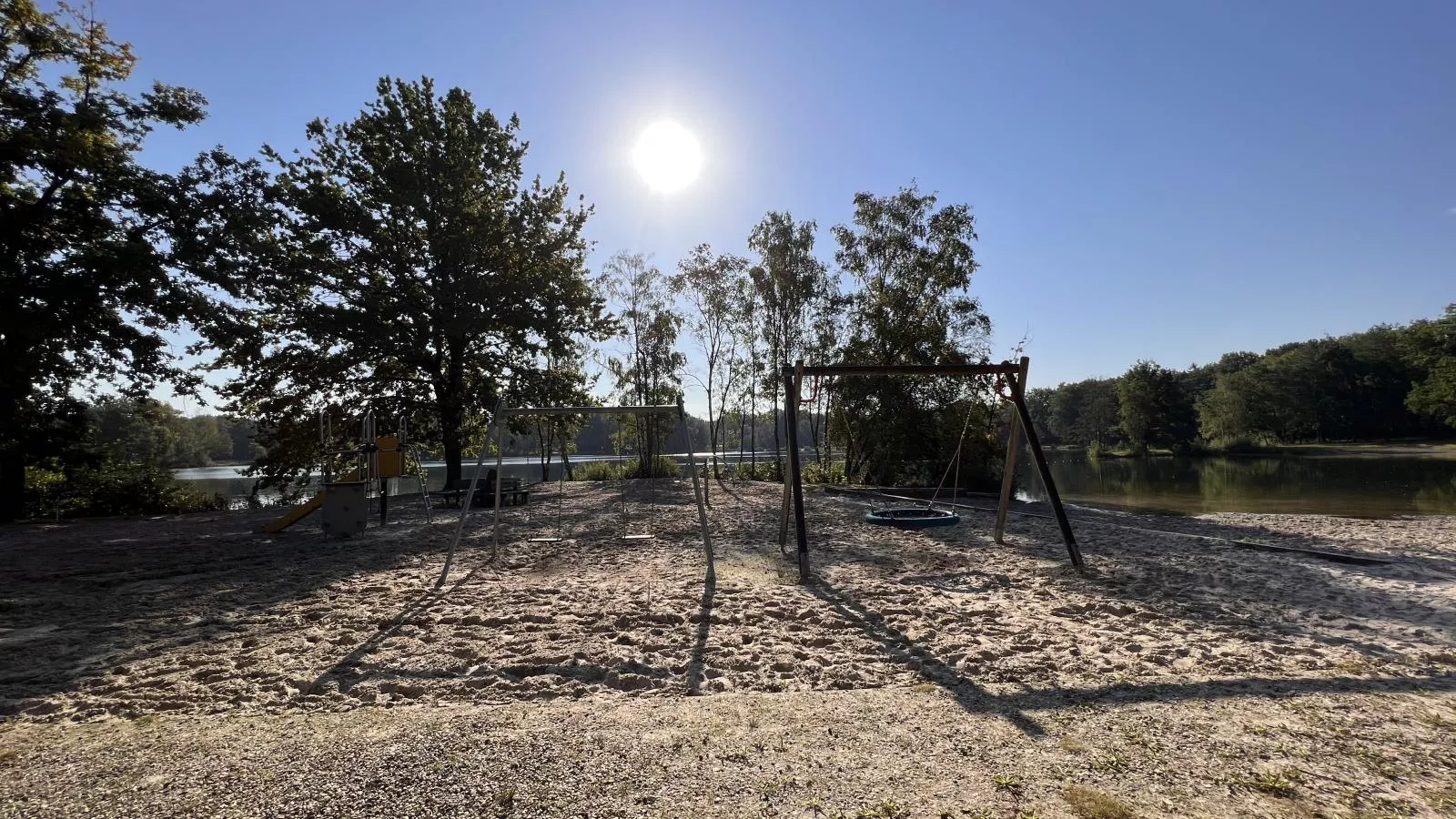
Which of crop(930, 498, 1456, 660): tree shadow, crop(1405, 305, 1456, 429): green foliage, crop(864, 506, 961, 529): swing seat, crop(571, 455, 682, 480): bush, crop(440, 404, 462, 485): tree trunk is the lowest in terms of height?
crop(930, 498, 1456, 660): tree shadow

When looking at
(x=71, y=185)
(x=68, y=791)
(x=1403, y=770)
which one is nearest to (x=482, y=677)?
(x=68, y=791)

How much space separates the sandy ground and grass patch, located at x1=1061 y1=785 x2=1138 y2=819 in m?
0.02

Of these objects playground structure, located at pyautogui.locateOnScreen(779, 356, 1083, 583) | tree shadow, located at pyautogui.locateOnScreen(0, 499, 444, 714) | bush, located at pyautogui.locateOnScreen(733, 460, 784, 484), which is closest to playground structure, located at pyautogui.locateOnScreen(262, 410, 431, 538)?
tree shadow, located at pyautogui.locateOnScreen(0, 499, 444, 714)

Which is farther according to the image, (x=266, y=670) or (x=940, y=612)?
(x=940, y=612)

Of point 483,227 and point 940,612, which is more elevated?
point 483,227

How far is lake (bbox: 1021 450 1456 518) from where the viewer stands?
18953 mm

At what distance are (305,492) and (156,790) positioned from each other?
84.5ft

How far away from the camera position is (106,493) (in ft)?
57.0

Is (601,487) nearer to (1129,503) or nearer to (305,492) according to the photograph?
(305,492)

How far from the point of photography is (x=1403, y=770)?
2936 mm

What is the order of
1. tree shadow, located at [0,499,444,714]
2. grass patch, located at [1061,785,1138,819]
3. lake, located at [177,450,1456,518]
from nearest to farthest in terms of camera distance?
grass patch, located at [1061,785,1138,819] → tree shadow, located at [0,499,444,714] → lake, located at [177,450,1456,518]

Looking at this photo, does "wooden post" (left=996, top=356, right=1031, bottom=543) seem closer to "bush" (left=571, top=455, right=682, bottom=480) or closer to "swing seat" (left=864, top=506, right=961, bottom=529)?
"swing seat" (left=864, top=506, right=961, bottom=529)

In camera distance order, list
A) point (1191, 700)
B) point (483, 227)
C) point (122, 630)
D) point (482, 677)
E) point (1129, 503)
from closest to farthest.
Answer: point (1191, 700)
point (482, 677)
point (122, 630)
point (483, 227)
point (1129, 503)

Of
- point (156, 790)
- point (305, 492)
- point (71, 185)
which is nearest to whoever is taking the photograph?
point (156, 790)
